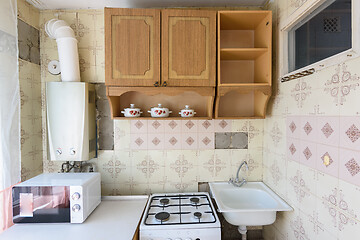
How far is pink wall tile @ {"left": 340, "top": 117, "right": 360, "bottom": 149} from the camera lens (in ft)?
2.70

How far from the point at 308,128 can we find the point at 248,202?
883mm

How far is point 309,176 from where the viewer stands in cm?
114

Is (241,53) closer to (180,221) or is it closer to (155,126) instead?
(155,126)

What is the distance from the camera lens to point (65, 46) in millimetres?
1580

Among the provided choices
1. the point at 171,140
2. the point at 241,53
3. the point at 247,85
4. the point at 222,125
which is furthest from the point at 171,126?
the point at 241,53

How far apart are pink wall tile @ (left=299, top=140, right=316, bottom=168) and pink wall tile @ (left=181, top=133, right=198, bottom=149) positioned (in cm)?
85

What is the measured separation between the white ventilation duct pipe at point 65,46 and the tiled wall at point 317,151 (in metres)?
1.73

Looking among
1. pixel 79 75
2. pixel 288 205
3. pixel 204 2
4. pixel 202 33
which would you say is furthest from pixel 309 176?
pixel 79 75

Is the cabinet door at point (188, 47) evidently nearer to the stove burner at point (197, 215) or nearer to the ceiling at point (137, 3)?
the ceiling at point (137, 3)

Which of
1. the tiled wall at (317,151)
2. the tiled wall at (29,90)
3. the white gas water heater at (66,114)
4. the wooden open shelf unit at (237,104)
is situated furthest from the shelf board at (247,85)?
the tiled wall at (29,90)

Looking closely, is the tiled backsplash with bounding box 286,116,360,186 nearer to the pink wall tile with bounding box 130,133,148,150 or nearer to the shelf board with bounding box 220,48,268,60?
the shelf board with bounding box 220,48,268,60

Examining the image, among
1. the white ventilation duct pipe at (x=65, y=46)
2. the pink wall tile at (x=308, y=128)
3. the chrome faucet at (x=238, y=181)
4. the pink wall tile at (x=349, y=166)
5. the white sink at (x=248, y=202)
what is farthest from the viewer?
the chrome faucet at (x=238, y=181)

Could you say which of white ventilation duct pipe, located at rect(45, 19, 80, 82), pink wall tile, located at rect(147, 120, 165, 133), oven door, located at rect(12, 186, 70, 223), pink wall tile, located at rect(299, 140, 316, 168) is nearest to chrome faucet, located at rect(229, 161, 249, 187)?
pink wall tile, located at rect(299, 140, 316, 168)

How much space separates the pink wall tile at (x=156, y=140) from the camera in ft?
5.78
